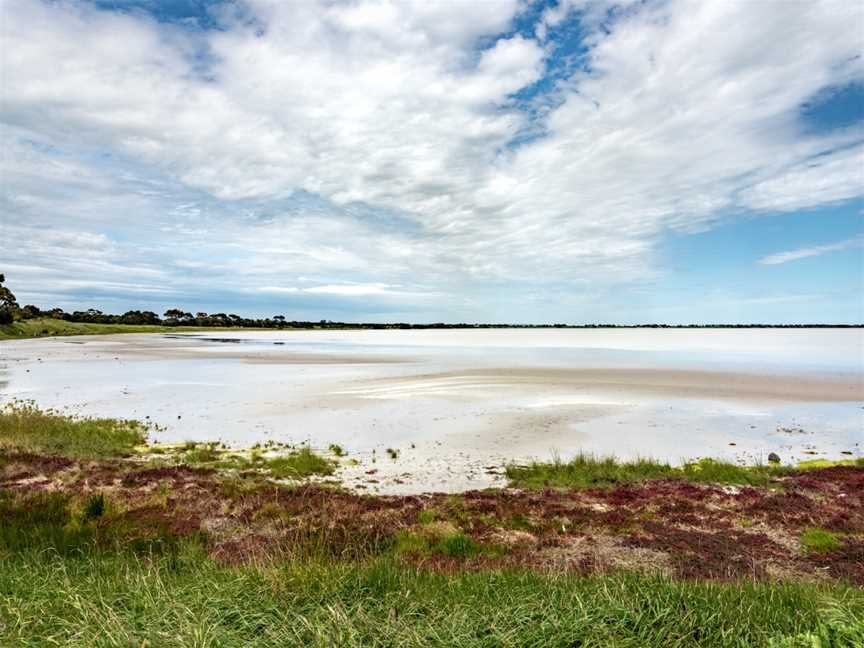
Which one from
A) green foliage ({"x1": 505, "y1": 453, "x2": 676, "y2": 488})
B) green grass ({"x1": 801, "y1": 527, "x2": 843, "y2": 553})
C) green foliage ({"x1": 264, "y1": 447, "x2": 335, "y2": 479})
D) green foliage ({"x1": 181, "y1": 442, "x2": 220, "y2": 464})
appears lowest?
green foliage ({"x1": 181, "y1": 442, "x2": 220, "y2": 464})

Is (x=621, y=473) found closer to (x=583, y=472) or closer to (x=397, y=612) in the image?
(x=583, y=472)

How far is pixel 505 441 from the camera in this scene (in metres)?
22.9

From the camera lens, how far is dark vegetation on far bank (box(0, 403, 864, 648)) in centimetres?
476

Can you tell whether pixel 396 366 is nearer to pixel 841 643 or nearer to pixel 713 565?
pixel 713 565

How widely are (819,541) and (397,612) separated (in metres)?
10.9

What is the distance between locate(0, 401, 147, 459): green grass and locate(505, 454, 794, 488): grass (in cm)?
1568

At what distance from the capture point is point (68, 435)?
21.4 m

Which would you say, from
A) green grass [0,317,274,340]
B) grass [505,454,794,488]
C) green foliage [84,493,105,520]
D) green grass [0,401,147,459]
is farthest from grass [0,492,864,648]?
green grass [0,317,274,340]

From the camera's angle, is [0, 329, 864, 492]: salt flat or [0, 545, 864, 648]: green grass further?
[0, 329, 864, 492]: salt flat

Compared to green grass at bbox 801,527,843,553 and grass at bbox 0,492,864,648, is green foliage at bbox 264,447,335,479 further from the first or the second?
green grass at bbox 801,527,843,553

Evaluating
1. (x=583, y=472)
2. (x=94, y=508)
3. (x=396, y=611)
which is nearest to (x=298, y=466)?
(x=94, y=508)

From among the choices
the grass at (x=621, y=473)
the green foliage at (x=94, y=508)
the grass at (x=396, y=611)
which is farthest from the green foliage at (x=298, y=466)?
the grass at (x=396, y=611)

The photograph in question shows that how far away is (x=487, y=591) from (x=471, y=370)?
48.8 metres

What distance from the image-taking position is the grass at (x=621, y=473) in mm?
16469
